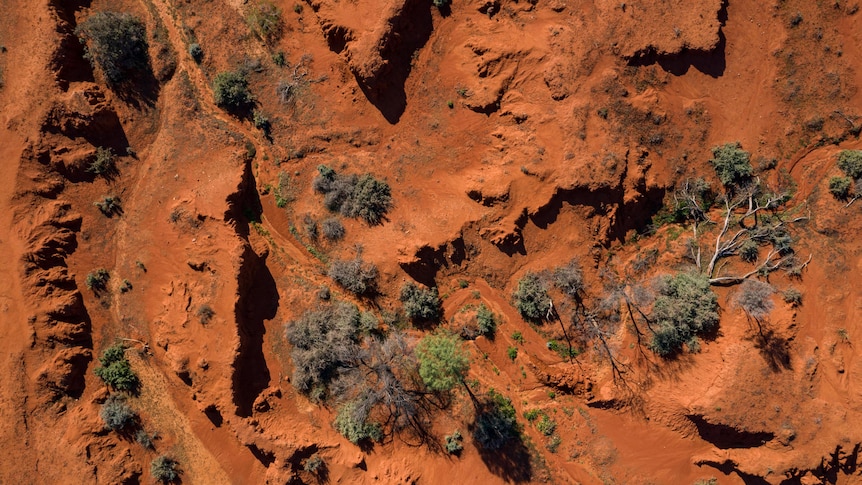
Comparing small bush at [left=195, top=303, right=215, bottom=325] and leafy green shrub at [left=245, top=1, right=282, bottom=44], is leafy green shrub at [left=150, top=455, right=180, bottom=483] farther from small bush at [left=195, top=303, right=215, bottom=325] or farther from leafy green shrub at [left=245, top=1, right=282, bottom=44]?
leafy green shrub at [left=245, top=1, right=282, bottom=44]

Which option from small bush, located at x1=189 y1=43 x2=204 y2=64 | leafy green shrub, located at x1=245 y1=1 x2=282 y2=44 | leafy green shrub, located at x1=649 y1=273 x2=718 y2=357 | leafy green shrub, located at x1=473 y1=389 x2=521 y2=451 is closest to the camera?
leafy green shrub, located at x1=649 y1=273 x2=718 y2=357

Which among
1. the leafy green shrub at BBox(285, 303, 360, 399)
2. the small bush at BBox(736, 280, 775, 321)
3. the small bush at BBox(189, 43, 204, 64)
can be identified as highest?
the small bush at BBox(189, 43, 204, 64)

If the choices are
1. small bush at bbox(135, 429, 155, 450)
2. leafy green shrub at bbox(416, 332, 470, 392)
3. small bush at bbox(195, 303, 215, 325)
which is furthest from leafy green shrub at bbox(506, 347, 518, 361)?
small bush at bbox(135, 429, 155, 450)

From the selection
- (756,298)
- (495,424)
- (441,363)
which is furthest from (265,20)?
(756,298)

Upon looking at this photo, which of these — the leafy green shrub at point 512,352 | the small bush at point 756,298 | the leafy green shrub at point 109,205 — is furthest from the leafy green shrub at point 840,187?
the leafy green shrub at point 109,205

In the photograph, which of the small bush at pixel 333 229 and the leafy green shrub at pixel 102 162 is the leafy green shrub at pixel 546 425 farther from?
the leafy green shrub at pixel 102 162

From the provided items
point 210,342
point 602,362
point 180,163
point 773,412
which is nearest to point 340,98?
point 180,163

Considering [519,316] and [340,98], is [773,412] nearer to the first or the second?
[519,316]

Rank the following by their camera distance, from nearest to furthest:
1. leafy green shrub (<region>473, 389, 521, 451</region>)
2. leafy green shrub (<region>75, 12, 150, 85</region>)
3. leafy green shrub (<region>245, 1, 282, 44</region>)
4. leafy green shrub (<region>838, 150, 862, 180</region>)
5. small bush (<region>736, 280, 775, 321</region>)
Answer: small bush (<region>736, 280, 775, 321</region>)
leafy green shrub (<region>838, 150, 862, 180</region>)
leafy green shrub (<region>473, 389, 521, 451</region>)
leafy green shrub (<region>75, 12, 150, 85</region>)
leafy green shrub (<region>245, 1, 282, 44</region>)
